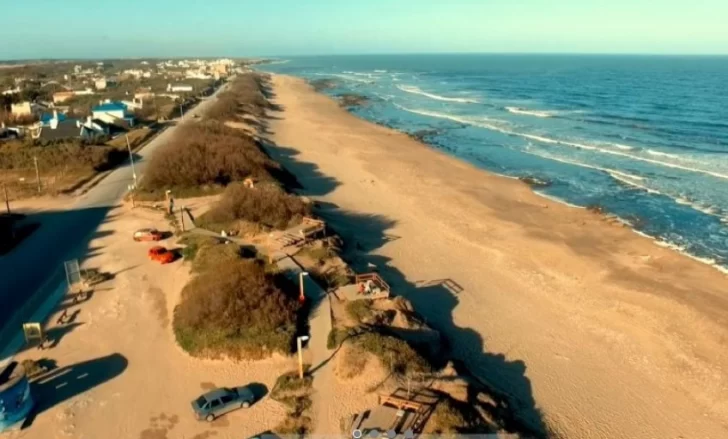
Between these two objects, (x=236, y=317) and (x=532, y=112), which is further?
(x=532, y=112)

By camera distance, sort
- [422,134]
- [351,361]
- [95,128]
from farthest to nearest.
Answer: [422,134] → [95,128] → [351,361]

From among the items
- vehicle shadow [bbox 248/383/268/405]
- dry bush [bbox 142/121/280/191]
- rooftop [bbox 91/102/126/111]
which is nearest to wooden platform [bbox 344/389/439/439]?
vehicle shadow [bbox 248/383/268/405]

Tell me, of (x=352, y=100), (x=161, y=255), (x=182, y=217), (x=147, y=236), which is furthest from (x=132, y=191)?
(x=352, y=100)

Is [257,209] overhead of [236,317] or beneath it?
overhead

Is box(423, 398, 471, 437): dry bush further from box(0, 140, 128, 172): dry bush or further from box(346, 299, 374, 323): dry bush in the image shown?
box(0, 140, 128, 172): dry bush

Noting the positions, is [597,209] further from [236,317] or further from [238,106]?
[238,106]

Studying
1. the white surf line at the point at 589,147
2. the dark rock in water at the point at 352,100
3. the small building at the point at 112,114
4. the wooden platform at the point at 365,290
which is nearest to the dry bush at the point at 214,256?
the wooden platform at the point at 365,290
